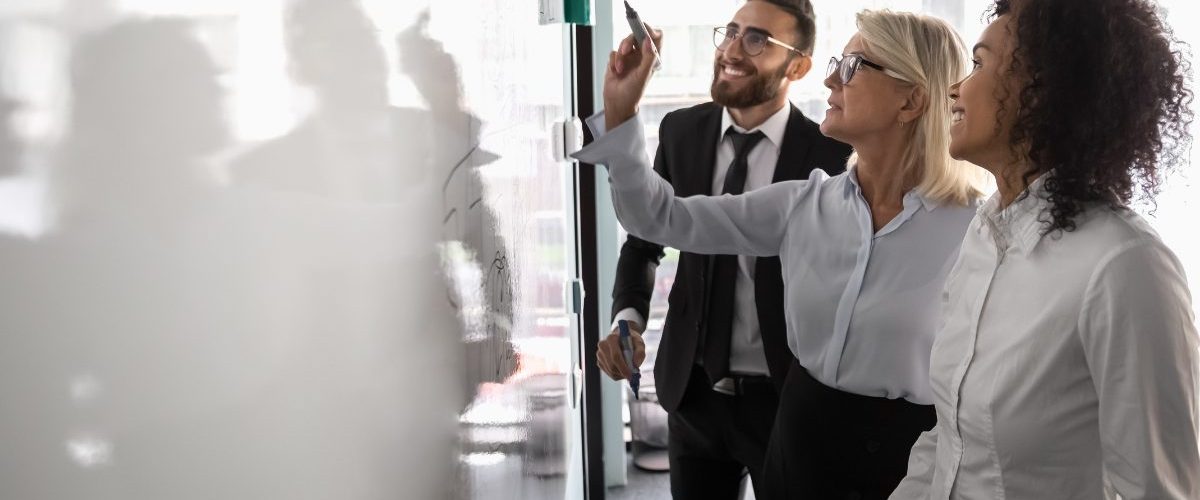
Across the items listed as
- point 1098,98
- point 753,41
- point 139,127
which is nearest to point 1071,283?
point 1098,98

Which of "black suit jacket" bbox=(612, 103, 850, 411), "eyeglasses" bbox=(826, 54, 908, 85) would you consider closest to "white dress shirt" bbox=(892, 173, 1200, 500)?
"eyeglasses" bbox=(826, 54, 908, 85)

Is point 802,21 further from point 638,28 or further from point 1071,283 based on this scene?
point 1071,283

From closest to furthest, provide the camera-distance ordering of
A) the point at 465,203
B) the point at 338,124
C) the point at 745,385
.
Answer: the point at 338,124
the point at 465,203
the point at 745,385

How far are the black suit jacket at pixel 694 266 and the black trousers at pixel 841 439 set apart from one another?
0.19m

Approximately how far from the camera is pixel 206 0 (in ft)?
1.11

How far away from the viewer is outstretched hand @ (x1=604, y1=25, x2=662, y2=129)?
4.62ft

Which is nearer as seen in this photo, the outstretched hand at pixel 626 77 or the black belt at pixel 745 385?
the outstretched hand at pixel 626 77

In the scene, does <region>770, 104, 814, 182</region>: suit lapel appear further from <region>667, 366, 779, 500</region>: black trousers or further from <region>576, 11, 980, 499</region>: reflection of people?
<region>667, 366, 779, 500</region>: black trousers

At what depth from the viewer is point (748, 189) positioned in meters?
1.97

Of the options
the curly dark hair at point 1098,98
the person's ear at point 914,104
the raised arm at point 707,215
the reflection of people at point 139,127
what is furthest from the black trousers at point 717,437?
the reflection of people at point 139,127

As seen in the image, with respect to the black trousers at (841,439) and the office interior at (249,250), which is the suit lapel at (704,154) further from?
the office interior at (249,250)

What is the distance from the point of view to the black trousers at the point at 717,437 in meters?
1.89

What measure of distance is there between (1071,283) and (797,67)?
3.83ft

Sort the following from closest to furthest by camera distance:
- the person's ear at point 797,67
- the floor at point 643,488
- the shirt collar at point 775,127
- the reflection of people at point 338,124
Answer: the reflection of people at point 338,124 < the shirt collar at point 775,127 < the person's ear at point 797,67 < the floor at point 643,488
